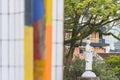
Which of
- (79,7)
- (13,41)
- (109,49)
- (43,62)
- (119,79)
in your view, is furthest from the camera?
(109,49)

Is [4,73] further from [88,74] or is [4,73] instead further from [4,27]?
[88,74]

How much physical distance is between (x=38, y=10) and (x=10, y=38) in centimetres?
91

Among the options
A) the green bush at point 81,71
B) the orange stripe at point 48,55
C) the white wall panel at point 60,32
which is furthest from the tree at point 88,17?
the orange stripe at point 48,55

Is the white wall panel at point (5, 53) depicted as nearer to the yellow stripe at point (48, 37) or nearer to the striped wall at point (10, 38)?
the striped wall at point (10, 38)

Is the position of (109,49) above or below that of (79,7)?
below

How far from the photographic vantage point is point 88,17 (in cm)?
809

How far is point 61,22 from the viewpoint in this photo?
1.85 m

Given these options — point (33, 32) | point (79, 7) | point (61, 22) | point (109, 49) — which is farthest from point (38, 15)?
point (109, 49)

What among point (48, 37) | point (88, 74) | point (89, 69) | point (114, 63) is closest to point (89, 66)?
point (89, 69)

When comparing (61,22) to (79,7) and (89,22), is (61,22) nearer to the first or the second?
(79,7)

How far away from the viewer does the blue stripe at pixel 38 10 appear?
96 cm

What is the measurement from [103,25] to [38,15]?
295 inches

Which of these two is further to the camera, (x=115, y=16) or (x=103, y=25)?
(x=103, y=25)

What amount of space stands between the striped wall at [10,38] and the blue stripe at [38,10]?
82 cm
